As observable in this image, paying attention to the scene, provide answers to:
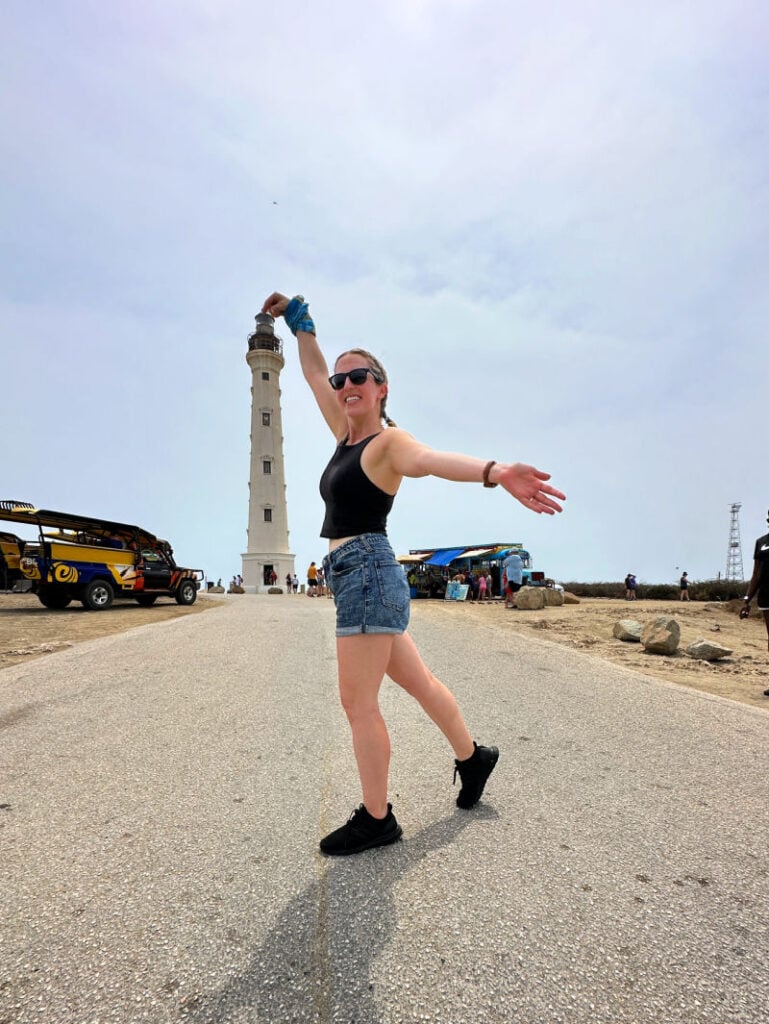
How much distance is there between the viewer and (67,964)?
1342 millimetres

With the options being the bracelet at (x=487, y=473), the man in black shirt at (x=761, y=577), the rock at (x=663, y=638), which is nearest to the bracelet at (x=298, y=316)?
the bracelet at (x=487, y=473)

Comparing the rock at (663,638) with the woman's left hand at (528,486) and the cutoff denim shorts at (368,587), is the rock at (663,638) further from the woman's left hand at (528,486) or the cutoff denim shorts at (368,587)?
the woman's left hand at (528,486)

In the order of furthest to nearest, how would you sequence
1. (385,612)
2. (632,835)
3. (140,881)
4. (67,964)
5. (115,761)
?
(115,761) < (632,835) < (385,612) < (140,881) < (67,964)

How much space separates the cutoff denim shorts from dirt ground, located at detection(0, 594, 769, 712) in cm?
401

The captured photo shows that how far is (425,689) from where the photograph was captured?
7.26 ft

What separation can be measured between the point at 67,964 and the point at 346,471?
165 cm

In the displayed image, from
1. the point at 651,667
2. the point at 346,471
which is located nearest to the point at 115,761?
the point at 346,471

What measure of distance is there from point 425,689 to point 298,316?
208 cm

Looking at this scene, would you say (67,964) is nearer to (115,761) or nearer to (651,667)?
(115,761)

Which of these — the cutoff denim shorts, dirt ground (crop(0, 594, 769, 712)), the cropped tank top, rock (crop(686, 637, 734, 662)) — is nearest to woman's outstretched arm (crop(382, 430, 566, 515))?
the cropped tank top

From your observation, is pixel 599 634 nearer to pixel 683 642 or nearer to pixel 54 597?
pixel 683 642

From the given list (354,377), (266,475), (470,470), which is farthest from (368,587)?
(266,475)

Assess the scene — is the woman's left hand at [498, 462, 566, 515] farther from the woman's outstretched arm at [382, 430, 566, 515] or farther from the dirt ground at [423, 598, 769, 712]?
the dirt ground at [423, 598, 769, 712]

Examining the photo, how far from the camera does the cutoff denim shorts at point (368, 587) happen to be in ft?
6.26
